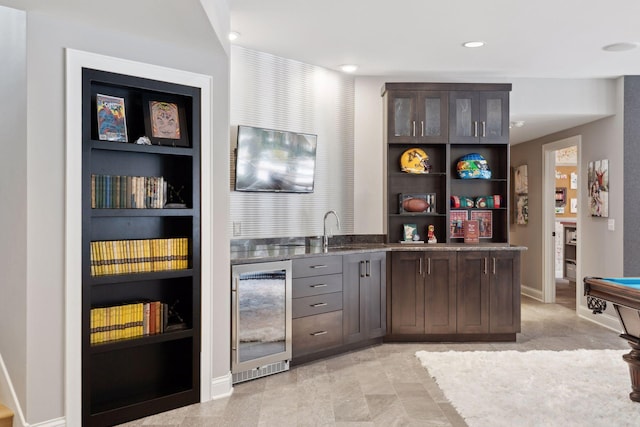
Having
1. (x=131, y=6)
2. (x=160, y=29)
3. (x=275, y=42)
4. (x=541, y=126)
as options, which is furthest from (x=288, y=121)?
(x=541, y=126)

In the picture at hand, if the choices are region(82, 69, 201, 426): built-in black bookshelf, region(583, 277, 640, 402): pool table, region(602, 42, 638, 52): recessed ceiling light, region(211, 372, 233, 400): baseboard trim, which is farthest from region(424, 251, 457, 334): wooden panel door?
region(82, 69, 201, 426): built-in black bookshelf

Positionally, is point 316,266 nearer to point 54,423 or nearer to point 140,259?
point 140,259

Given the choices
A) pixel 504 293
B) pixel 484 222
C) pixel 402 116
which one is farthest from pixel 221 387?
pixel 484 222

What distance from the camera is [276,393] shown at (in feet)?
11.9

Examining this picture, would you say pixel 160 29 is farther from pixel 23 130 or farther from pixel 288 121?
pixel 288 121

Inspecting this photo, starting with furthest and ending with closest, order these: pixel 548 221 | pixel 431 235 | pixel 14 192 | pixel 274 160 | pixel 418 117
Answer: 1. pixel 548 221
2. pixel 431 235
3. pixel 418 117
4. pixel 274 160
5. pixel 14 192

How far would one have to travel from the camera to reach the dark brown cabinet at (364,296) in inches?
180

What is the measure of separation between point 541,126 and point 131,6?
539 cm

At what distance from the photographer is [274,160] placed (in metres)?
4.63

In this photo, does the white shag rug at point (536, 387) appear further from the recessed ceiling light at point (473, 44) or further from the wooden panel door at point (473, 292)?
the recessed ceiling light at point (473, 44)

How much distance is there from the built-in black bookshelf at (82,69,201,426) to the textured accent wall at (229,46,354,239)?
1026 millimetres

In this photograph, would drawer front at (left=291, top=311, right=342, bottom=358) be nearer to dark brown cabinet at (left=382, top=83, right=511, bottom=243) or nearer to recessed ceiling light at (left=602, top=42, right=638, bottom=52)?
dark brown cabinet at (left=382, top=83, right=511, bottom=243)

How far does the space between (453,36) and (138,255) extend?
3028mm

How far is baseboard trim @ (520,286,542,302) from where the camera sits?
7438 millimetres
